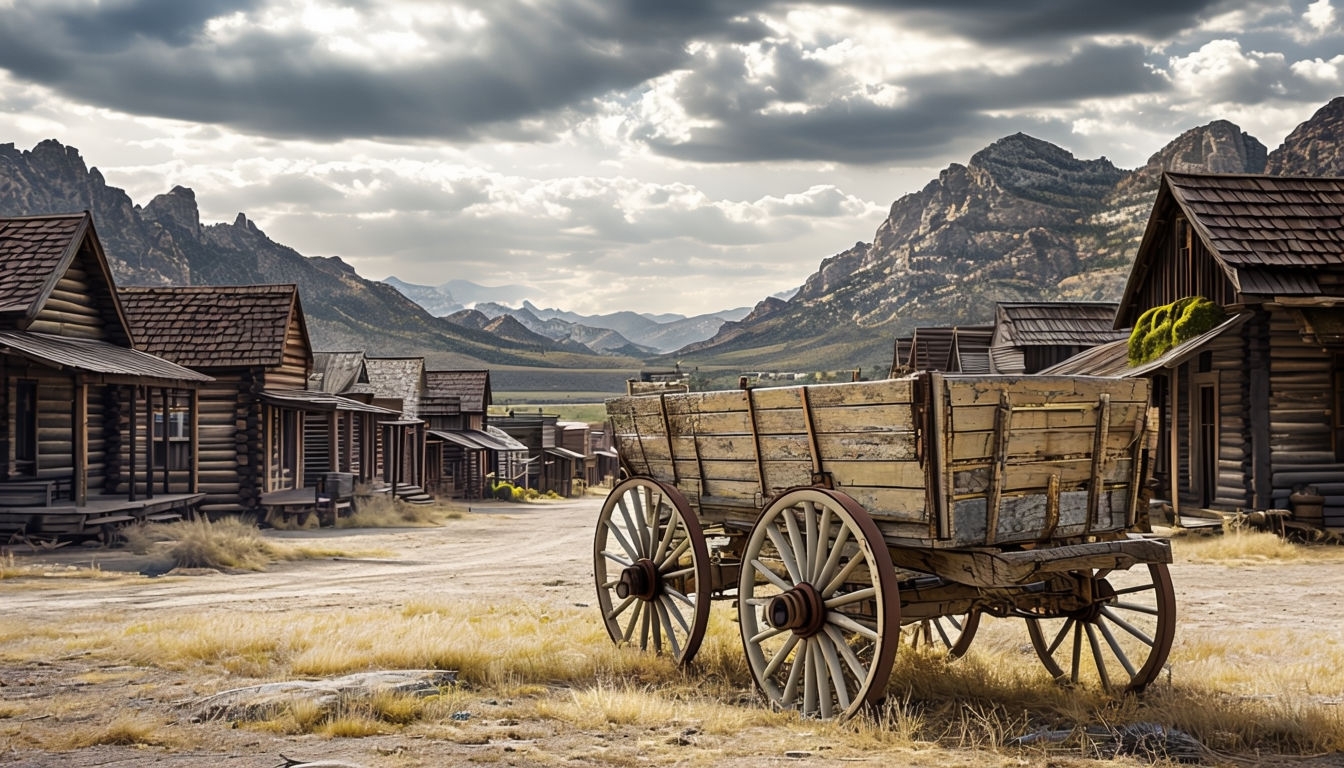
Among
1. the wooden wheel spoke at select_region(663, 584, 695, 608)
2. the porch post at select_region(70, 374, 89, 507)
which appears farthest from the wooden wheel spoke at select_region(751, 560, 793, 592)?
the porch post at select_region(70, 374, 89, 507)

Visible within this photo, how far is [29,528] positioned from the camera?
18.9 m

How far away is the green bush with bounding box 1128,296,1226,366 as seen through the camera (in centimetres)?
1883

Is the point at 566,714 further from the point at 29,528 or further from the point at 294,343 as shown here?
the point at 294,343

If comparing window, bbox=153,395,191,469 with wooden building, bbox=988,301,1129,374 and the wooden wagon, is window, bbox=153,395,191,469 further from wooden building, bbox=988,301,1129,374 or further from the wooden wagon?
wooden building, bbox=988,301,1129,374

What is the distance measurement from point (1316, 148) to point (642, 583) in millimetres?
185188

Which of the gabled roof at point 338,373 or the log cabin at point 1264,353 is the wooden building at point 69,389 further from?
the log cabin at point 1264,353

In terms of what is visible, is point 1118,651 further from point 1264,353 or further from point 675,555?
point 1264,353

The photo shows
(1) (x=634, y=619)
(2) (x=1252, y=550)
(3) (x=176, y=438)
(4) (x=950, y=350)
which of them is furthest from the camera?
(4) (x=950, y=350)

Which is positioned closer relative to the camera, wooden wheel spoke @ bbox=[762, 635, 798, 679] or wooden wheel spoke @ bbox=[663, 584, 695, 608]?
wooden wheel spoke @ bbox=[762, 635, 798, 679]

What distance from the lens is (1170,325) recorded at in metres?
19.5

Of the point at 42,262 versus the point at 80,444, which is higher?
the point at 42,262

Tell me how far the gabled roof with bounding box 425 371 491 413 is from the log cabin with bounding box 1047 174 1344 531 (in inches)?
1337

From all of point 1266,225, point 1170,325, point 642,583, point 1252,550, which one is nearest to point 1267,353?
point 1170,325

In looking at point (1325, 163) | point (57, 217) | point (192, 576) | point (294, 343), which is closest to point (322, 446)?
point (294, 343)
